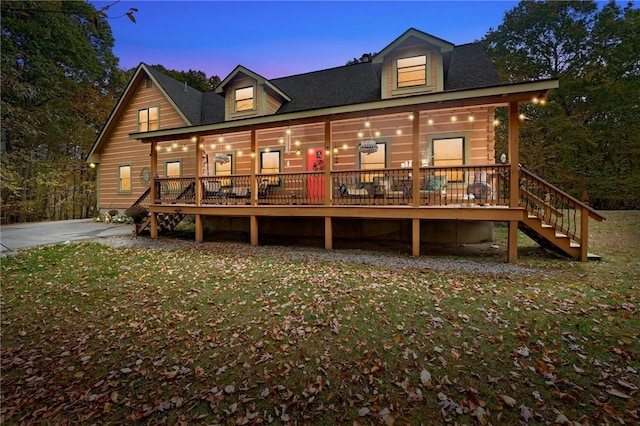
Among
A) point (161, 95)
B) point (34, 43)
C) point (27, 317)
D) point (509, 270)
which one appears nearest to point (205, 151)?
point (161, 95)

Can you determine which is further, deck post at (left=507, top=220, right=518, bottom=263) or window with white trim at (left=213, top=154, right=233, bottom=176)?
window with white trim at (left=213, top=154, right=233, bottom=176)

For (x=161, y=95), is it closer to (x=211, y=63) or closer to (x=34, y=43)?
(x=34, y=43)

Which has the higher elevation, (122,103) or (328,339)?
(122,103)

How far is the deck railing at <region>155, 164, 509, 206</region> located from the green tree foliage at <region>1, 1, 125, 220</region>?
Answer: 10580 millimetres

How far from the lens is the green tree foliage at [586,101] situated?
17125 millimetres

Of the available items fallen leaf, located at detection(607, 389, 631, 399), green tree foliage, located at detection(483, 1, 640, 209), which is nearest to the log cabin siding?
fallen leaf, located at detection(607, 389, 631, 399)

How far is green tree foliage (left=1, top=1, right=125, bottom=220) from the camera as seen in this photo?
15.6 meters

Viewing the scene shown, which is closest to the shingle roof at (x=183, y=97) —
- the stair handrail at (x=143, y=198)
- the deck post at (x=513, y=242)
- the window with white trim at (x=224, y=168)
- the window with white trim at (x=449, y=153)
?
the window with white trim at (x=224, y=168)

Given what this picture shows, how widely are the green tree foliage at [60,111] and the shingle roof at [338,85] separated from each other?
6.30 metres

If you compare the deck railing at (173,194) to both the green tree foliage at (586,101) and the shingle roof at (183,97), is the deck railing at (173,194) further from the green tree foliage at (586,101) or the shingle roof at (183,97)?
the green tree foliage at (586,101)

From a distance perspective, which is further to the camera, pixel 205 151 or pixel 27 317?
pixel 205 151

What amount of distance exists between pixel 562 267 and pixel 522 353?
4534mm

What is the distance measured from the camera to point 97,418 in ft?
9.18

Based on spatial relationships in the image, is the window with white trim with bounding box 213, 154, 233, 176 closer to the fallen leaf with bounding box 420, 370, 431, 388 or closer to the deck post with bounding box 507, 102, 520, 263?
the deck post with bounding box 507, 102, 520, 263
